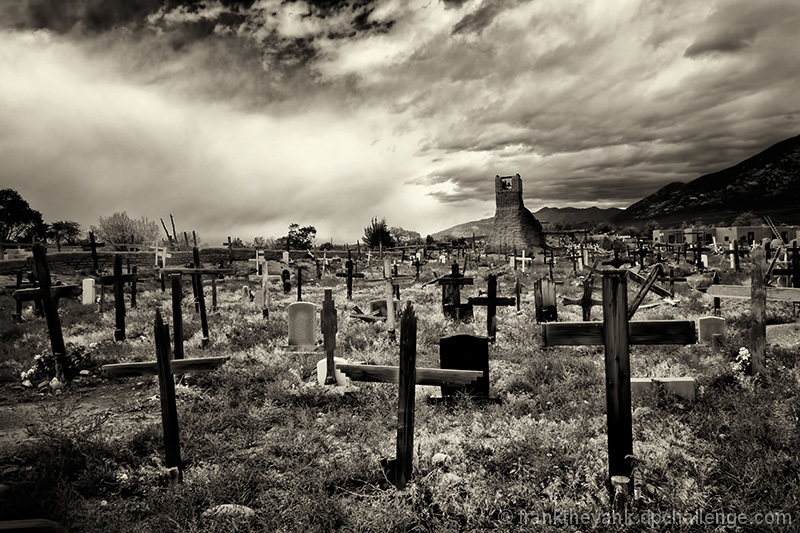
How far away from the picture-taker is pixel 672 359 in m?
7.87

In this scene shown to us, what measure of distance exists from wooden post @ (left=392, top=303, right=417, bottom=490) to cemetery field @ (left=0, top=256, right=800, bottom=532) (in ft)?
0.72

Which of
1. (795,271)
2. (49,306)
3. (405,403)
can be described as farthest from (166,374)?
(795,271)

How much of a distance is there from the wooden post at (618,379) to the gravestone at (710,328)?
678cm

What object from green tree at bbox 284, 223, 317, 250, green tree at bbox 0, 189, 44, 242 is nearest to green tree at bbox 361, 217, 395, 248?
green tree at bbox 284, 223, 317, 250

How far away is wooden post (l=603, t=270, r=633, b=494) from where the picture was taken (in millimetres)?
3730

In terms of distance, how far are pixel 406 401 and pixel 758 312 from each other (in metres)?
6.76

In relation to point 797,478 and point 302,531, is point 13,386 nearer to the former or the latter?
point 302,531

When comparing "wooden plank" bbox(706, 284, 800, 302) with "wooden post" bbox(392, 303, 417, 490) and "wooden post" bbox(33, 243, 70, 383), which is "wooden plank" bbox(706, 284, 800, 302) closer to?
"wooden post" bbox(392, 303, 417, 490)

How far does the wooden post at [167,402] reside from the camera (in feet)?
13.7

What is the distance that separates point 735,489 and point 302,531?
389cm

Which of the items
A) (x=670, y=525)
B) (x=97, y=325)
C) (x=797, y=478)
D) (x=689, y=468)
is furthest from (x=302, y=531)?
(x=97, y=325)

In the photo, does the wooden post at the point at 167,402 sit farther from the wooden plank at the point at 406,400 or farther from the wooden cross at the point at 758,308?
the wooden cross at the point at 758,308

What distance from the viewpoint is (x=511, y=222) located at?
56656 mm

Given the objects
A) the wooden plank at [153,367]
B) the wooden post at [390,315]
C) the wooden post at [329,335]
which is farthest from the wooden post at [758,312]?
the wooden plank at [153,367]
